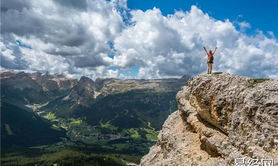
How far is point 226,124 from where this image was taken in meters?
28.3

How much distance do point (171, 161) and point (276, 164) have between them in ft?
57.8

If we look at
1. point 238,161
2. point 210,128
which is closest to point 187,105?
point 210,128

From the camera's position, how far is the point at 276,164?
18.2 metres

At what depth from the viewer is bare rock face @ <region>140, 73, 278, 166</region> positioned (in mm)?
21438

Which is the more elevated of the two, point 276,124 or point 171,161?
point 276,124

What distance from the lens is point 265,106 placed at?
72.6ft

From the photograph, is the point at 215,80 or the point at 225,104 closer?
the point at 225,104

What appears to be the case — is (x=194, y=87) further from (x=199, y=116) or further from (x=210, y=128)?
(x=210, y=128)

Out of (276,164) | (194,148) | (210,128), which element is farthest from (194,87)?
(276,164)

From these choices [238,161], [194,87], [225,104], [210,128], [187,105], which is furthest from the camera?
[187,105]

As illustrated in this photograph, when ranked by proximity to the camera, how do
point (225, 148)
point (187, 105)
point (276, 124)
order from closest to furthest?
point (276, 124), point (225, 148), point (187, 105)

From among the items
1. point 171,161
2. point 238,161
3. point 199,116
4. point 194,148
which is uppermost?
point 199,116

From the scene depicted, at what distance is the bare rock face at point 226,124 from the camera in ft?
70.3

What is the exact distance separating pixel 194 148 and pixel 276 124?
14.9 m
